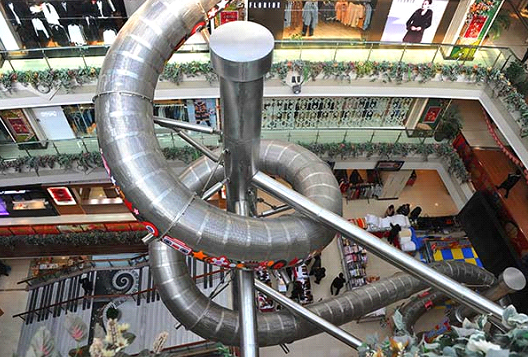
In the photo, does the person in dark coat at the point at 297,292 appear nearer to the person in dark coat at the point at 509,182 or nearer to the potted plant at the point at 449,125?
the potted plant at the point at 449,125

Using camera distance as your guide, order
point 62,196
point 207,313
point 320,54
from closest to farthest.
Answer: point 207,313
point 320,54
point 62,196

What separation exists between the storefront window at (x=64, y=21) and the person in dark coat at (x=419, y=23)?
32.9 feet

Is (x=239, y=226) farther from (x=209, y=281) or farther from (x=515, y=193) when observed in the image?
(x=515, y=193)

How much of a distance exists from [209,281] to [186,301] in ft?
23.6

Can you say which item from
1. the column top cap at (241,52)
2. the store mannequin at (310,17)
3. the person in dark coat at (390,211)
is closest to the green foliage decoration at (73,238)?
the store mannequin at (310,17)

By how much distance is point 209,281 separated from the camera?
18.0 m

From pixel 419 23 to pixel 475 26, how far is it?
2025 millimetres

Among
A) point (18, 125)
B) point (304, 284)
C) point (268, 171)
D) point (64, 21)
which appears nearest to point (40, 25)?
point (64, 21)

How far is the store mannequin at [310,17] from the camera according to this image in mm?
15739

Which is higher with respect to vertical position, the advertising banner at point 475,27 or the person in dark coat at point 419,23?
the person in dark coat at point 419,23

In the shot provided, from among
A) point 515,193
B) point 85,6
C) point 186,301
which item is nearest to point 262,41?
point 186,301

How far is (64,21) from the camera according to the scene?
1501cm

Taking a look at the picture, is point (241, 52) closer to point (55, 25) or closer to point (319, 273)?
point (55, 25)

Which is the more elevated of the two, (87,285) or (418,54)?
(418,54)
